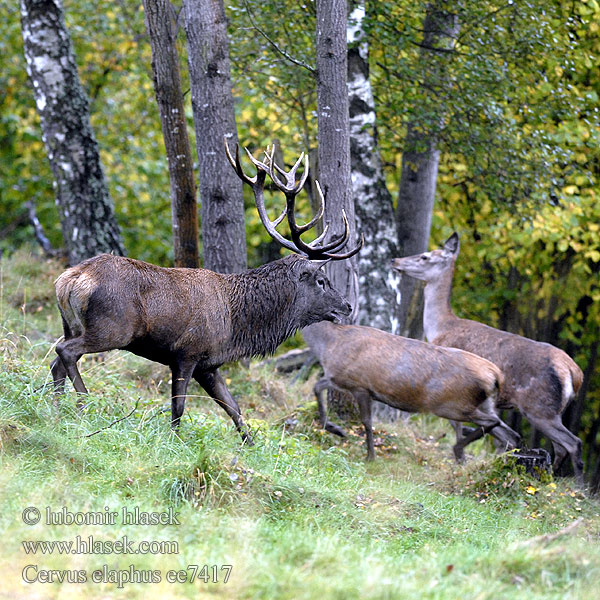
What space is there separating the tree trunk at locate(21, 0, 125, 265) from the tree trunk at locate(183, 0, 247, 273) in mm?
2504

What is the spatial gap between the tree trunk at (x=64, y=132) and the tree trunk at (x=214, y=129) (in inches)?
98.6

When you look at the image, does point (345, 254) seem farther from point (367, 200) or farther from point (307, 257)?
point (367, 200)

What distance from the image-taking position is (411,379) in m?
8.39

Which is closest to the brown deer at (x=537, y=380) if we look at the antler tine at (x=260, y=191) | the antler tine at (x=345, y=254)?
the antler tine at (x=345, y=254)

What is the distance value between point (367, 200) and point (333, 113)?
1833mm

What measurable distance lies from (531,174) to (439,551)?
24.4ft

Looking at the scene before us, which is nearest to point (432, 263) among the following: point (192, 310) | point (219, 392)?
point (219, 392)

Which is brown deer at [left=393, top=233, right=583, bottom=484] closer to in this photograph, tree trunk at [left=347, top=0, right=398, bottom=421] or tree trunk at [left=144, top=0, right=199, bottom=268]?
tree trunk at [left=347, top=0, right=398, bottom=421]

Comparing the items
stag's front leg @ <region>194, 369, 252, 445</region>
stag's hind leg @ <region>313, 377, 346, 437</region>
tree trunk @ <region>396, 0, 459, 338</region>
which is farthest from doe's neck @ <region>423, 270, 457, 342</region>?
stag's front leg @ <region>194, 369, 252, 445</region>

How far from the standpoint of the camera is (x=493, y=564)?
4.70 m

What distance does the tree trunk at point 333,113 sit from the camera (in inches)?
338

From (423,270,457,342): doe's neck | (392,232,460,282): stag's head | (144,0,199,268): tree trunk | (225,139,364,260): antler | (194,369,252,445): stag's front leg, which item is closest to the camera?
(194,369,252,445): stag's front leg

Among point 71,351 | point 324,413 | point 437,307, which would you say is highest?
point 71,351

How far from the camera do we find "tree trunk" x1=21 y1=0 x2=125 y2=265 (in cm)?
1135
